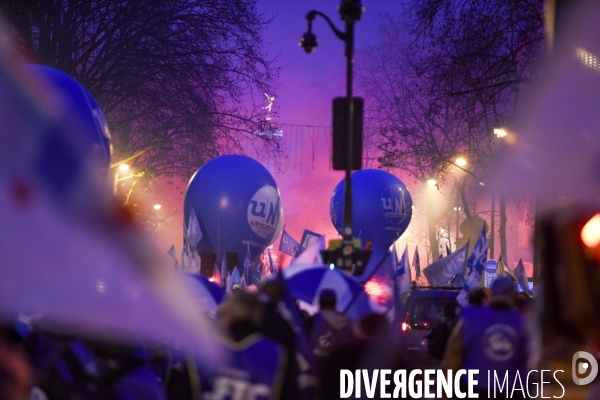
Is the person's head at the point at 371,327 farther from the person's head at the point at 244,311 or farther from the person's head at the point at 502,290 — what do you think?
the person's head at the point at 502,290

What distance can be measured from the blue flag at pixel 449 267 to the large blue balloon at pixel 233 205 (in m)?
6.90

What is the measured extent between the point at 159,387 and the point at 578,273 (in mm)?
2577

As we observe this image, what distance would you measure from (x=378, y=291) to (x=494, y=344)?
4.13 metres

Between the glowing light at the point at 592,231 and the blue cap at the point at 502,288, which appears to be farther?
the blue cap at the point at 502,288

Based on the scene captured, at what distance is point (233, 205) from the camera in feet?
85.8

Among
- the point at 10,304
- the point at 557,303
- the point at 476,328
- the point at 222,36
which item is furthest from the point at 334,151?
the point at 222,36

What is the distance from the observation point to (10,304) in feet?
21.7

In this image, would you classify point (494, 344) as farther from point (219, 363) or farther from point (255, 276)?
point (255, 276)

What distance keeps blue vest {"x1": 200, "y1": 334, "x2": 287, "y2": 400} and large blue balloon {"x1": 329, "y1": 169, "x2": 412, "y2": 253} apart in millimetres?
18365

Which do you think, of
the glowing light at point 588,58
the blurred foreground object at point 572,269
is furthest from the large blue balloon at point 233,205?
the blurred foreground object at point 572,269

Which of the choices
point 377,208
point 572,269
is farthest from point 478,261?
point 572,269

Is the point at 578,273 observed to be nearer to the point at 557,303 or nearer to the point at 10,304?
the point at 557,303

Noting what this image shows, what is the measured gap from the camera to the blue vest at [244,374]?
5418 millimetres

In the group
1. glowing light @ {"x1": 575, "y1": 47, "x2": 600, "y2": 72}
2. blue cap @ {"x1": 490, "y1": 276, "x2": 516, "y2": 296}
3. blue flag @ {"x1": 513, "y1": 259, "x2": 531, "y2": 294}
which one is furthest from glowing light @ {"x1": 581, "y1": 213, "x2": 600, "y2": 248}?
blue flag @ {"x1": 513, "y1": 259, "x2": 531, "y2": 294}
